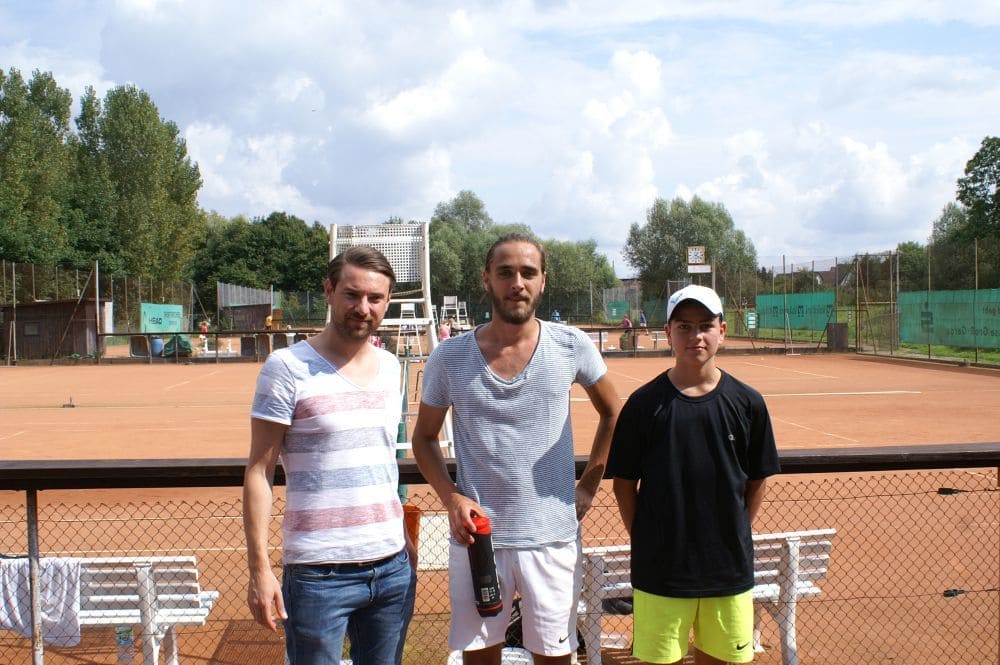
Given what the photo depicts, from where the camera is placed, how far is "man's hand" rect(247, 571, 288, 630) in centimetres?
241

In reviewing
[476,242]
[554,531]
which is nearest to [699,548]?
[554,531]

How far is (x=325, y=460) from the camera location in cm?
248

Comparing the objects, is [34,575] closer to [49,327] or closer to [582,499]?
[582,499]

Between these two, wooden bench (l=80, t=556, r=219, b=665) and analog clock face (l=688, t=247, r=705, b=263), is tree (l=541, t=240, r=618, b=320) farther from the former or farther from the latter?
wooden bench (l=80, t=556, r=219, b=665)

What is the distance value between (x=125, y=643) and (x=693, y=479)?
9.33 feet

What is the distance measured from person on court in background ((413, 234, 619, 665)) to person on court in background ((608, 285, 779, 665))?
216 mm

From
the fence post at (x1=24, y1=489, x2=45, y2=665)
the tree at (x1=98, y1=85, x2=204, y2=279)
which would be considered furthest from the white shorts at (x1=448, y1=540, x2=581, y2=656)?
the tree at (x1=98, y1=85, x2=204, y2=279)

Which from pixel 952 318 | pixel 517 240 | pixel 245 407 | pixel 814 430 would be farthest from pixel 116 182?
pixel 517 240

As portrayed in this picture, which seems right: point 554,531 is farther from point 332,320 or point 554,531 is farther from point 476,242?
point 476,242

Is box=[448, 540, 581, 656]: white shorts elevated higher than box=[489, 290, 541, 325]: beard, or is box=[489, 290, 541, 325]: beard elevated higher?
box=[489, 290, 541, 325]: beard

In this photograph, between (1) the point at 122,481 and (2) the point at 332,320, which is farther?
(1) the point at 122,481

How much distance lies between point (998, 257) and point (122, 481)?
118 feet

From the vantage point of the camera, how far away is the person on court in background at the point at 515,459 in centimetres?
262

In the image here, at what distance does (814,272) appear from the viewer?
34.7 metres
